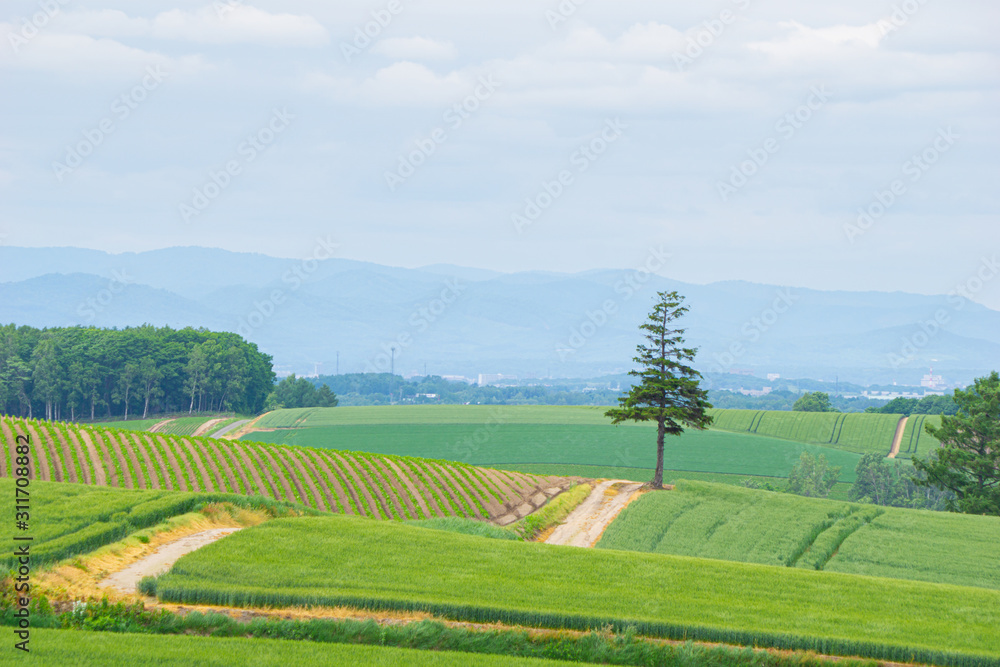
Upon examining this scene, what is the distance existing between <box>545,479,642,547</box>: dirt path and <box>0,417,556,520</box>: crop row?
12.1 ft

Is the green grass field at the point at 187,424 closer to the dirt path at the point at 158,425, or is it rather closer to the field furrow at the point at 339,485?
the dirt path at the point at 158,425

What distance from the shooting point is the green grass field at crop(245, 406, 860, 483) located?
3381 inches

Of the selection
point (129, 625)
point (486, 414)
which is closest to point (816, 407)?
point (486, 414)

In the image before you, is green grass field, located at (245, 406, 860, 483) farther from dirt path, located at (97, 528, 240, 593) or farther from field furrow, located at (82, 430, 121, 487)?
dirt path, located at (97, 528, 240, 593)

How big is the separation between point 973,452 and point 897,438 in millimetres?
58674

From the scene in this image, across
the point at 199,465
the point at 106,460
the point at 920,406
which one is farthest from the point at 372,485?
the point at 920,406

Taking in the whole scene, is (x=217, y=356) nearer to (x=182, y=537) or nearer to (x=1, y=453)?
(x=1, y=453)

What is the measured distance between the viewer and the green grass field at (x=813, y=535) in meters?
32.4

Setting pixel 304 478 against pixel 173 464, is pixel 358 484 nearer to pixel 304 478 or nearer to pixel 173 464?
pixel 304 478

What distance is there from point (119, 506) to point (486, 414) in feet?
317

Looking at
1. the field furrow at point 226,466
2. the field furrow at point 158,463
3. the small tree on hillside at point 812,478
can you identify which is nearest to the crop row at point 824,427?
the small tree on hillside at point 812,478

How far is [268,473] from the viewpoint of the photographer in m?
43.5

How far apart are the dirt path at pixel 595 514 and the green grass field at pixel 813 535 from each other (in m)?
0.98

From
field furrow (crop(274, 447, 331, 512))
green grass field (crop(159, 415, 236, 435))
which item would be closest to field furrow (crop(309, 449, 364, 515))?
field furrow (crop(274, 447, 331, 512))
